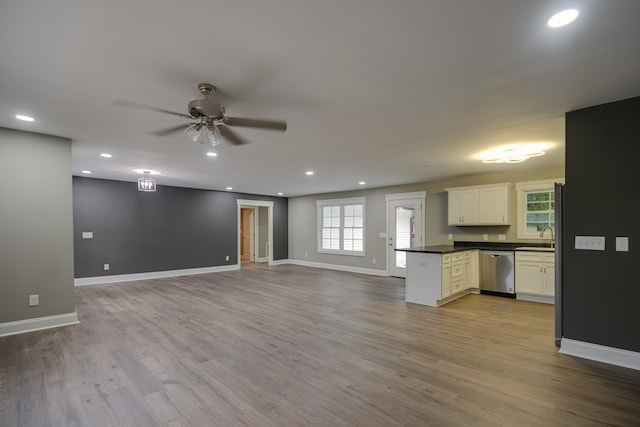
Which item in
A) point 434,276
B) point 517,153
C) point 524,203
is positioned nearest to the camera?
point 517,153

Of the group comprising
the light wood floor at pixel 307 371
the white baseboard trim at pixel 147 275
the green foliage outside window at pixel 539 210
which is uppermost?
the green foliage outside window at pixel 539 210

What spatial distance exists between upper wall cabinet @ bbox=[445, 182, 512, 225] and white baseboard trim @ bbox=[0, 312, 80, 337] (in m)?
6.88

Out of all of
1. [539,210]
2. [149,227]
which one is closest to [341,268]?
[539,210]

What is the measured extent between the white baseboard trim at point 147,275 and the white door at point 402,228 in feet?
15.5

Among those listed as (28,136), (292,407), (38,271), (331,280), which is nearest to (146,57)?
(292,407)

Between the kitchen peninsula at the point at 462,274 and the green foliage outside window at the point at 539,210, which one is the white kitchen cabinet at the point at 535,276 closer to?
the kitchen peninsula at the point at 462,274

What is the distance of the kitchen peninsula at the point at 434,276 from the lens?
196 inches

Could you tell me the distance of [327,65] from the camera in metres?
2.18

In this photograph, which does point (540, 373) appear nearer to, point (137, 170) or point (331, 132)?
point (331, 132)

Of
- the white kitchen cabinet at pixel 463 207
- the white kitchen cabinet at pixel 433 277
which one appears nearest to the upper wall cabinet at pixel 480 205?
the white kitchen cabinet at pixel 463 207

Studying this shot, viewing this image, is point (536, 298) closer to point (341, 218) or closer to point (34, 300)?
point (341, 218)

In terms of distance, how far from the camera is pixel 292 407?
7.21 feet

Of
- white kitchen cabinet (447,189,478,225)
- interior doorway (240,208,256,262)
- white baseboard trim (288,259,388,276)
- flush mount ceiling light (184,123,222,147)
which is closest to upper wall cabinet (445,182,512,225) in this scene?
white kitchen cabinet (447,189,478,225)

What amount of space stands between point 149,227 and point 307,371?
6.69 meters
